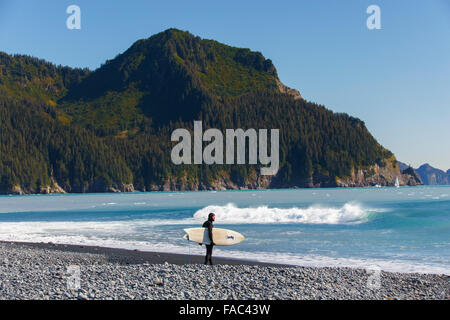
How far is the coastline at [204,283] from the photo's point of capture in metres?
12.6

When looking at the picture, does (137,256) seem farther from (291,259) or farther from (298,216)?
(298,216)

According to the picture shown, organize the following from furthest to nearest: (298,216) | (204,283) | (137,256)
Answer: (298,216) → (137,256) → (204,283)

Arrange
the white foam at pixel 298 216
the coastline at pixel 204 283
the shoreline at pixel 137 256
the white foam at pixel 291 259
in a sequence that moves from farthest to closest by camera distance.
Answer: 1. the white foam at pixel 298 216
2. the shoreline at pixel 137 256
3. the white foam at pixel 291 259
4. the coastline at pixel 204 283

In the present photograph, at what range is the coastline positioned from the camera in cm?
1258

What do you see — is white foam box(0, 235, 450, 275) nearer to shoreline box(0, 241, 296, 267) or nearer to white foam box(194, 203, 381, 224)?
shoreline box(0, 241, 296, 267)

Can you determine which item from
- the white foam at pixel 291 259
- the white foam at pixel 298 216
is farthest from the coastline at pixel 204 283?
the white foam at pixel 298 216

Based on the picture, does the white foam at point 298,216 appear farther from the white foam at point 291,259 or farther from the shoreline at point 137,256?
the shoreline at point 137,256

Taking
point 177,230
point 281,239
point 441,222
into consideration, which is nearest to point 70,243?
point 177,230

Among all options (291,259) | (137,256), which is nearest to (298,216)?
(291,259)

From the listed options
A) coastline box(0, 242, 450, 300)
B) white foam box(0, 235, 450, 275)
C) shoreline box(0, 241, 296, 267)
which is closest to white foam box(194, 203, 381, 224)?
white foam box(0, 235, 450, 275)

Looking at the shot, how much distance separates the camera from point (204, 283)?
14078mm

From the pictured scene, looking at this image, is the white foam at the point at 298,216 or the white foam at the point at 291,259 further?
the white foam at the point at 298,216
